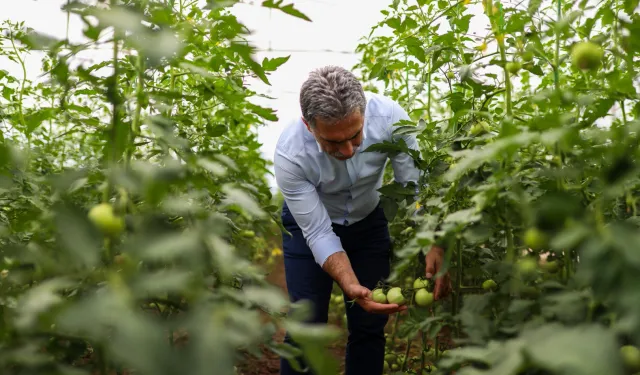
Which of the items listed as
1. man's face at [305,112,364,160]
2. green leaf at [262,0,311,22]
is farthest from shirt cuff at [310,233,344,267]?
green leaf at [262,0,311,22]

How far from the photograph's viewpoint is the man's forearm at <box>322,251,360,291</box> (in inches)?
80.5

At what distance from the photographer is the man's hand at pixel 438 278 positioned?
5.97 ft

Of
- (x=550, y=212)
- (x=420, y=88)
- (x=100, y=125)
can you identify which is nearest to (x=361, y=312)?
(x=420, y=88)

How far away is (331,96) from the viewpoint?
1.95 meters

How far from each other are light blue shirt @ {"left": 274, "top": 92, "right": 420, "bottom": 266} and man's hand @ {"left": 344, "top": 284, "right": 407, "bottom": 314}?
9.8 inches

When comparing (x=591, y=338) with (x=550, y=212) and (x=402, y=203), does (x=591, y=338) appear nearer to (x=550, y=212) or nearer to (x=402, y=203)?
(x=550, y=212)

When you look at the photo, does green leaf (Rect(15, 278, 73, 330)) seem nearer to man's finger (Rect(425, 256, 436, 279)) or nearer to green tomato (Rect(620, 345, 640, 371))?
green tomato (Rect(620, 345, 640, 371))

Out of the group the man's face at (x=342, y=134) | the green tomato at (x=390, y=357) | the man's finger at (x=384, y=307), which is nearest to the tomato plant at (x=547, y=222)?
the man's finger at (x=384, y=307)

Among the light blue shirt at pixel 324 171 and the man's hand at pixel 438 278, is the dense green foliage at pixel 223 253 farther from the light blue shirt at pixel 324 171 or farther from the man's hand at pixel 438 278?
the light blue shirt at pixel 324 171

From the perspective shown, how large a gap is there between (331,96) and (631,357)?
49.8 inches

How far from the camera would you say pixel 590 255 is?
748 mm

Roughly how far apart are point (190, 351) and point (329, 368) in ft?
0.58

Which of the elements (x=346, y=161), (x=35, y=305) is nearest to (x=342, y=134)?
(x=346, y=161)

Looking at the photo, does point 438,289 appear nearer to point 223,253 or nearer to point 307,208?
point 307,208
